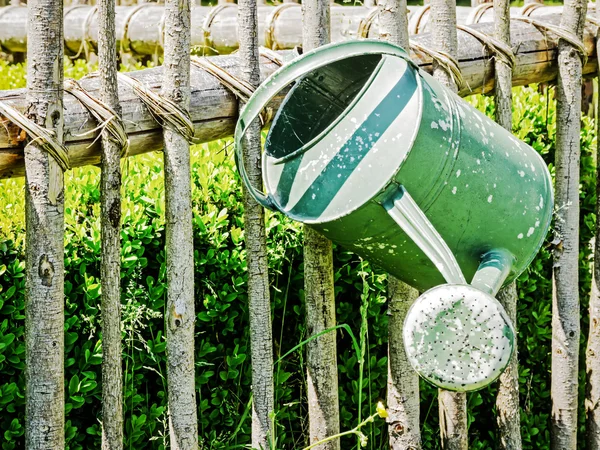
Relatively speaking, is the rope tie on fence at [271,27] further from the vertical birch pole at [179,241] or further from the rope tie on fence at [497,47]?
the vertical birch pole at [179,241]

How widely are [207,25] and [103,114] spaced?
2.38 m

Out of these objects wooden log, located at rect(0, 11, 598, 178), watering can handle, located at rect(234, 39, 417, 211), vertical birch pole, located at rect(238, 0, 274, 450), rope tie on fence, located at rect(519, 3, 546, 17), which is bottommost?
vertical birch pole, located at rect(238, 0, 274, 450)

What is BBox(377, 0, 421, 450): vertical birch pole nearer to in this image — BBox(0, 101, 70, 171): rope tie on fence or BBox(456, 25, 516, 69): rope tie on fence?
BBox(456, 25, 516, 69): rope tie on fence

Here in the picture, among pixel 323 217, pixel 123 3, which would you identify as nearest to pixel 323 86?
pixel 323 217

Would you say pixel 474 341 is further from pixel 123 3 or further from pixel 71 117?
pixel 123 3

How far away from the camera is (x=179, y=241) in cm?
203

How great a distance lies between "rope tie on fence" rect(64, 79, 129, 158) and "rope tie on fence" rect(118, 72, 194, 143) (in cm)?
10

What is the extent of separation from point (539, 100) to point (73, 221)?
77.8 inches

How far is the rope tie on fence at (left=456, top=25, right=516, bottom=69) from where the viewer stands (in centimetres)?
262

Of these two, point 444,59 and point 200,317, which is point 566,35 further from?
point 200,317

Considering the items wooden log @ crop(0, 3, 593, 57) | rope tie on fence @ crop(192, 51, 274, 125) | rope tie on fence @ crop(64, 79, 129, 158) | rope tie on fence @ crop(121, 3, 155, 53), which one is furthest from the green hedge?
rope tie on fence @ crop(121, 3, 155, 53)

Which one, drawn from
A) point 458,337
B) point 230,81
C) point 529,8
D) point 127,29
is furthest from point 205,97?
point 127,29

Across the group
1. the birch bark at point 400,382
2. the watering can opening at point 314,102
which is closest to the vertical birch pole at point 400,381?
the birch bark at point 400,382

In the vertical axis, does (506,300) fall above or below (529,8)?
below
